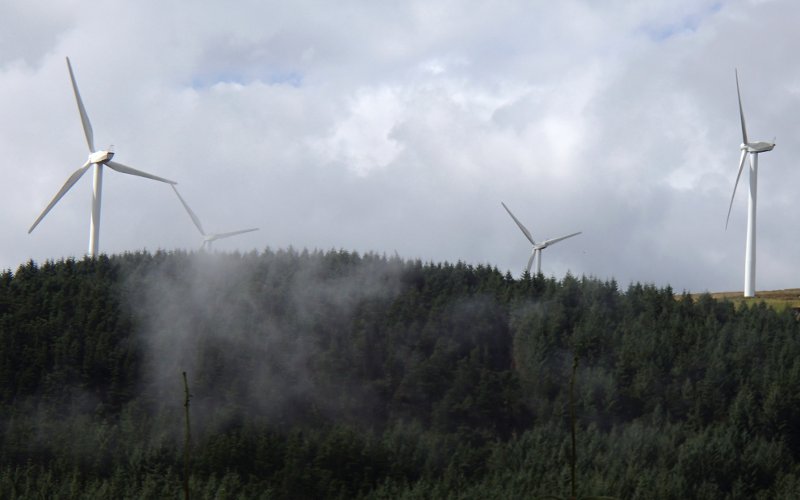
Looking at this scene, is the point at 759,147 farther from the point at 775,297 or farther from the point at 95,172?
the point at 95,172

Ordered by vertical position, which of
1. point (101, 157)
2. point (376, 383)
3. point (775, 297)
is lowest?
point (376, 383)

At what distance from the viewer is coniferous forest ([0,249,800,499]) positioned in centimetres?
7438

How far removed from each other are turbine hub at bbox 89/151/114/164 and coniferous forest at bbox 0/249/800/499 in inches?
525

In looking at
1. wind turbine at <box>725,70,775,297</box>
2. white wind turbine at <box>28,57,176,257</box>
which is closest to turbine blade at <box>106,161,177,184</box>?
white wind turbine at <box>28,57,176,257</box>

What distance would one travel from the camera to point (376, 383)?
86688 millimetres

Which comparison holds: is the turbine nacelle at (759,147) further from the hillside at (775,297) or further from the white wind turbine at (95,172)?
the white wind turbine at (95,172)

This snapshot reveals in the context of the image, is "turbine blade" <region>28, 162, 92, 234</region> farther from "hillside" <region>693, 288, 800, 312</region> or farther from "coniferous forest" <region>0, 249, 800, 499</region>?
"hillside" <region>693, 288, 800, 312</region>

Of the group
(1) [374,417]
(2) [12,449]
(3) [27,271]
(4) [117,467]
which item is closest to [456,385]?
(1) [374,417]

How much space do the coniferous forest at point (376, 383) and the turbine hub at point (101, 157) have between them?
13.3 m

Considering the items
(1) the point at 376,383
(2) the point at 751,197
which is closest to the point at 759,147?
(2) the point at 751,197

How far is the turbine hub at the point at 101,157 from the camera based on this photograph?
89688 millimetres

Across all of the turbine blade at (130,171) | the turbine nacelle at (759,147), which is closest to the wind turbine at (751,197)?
the turbine nacelle at (759,147)

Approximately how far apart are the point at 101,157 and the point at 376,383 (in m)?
30.6

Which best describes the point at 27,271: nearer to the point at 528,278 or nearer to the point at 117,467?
the point at 117,467
